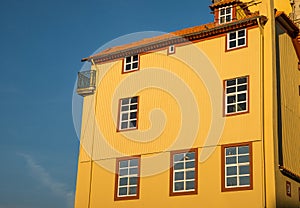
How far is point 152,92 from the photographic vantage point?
29469 mm

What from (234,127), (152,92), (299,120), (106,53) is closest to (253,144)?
(234,127)

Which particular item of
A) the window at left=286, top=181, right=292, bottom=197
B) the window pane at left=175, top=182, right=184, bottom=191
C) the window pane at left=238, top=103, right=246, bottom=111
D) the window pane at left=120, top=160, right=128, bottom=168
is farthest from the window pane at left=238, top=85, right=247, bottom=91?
the window pane at left=120, top=160, right=128, bottom=168

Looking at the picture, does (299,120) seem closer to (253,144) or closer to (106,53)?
(253,144)

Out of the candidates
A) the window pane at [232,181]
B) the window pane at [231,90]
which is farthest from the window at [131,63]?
the window pane at [232,181]

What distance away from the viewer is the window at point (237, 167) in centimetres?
2445

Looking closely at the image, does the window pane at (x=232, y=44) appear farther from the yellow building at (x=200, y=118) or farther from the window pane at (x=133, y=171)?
the window pane at (x=133, y=171)

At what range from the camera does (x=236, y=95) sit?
2623cm

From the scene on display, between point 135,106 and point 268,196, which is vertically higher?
point 135,106

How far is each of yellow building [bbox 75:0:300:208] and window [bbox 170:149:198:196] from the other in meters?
0.05

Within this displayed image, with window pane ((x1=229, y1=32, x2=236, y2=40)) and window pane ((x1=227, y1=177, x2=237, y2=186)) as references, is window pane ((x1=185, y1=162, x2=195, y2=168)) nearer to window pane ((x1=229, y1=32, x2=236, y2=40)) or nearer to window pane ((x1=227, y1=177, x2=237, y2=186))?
window pane ((x1=227, y1=177, x2=237, y2=186))

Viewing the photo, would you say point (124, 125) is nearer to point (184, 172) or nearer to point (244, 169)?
point (184, 172)

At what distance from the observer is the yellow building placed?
81.7ft

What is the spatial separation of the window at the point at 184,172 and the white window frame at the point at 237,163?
1.66 m

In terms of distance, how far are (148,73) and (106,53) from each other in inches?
135
